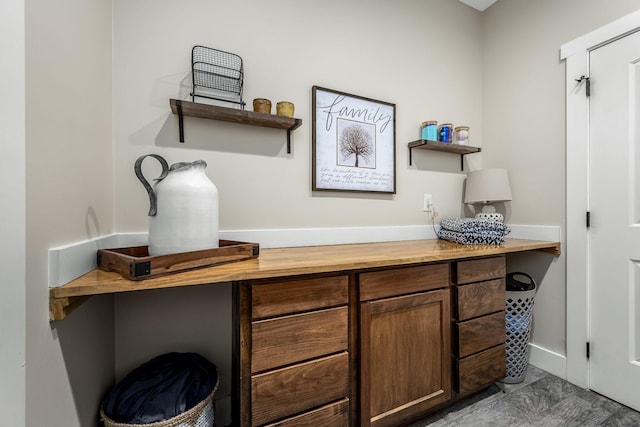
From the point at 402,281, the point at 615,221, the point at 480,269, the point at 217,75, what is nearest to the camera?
the point at 402,281

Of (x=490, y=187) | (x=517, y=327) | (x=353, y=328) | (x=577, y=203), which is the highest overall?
(x=490, y=187)

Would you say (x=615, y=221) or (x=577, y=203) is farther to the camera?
(x=577, y=203)

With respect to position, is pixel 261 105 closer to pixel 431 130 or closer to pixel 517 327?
pixel 431 130

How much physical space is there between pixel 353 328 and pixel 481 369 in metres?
0.85

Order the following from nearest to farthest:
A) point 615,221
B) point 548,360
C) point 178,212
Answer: point 178,212, point 615,221, point 548,360

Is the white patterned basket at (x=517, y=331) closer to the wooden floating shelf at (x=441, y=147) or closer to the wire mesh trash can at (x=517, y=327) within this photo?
the wire mesh trash can at (x=517, y=327)

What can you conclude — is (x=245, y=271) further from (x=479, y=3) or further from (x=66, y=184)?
(x=479, y=3)

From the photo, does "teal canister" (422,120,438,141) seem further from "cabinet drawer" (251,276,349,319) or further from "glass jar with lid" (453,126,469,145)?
"cabinet drawer" (251,276,349,319)

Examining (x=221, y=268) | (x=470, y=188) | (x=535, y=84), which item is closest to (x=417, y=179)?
(x=470, y=188)

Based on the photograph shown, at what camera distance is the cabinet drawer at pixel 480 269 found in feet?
4.83

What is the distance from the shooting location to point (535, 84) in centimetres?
204

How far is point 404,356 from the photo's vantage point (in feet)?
4.34

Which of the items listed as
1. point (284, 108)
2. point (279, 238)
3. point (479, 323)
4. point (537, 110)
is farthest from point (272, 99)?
point (537, 110)

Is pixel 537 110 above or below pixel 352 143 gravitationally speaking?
above
